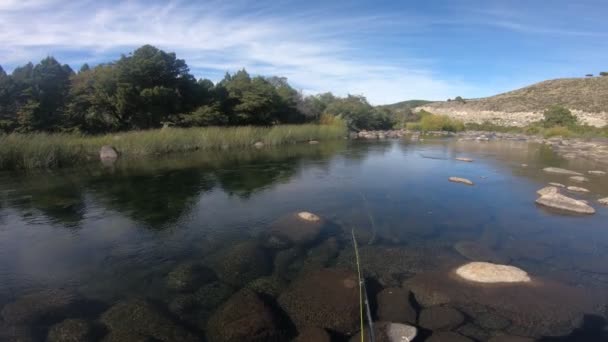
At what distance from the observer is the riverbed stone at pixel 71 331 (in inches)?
147

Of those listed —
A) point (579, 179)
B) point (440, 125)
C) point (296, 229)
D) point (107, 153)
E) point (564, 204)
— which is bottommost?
point (296, 229)

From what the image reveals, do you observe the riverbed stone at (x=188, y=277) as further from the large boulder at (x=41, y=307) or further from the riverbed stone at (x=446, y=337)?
the riverbed stone at (x=446, y=337)

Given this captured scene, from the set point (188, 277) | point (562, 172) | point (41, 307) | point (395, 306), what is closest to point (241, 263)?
point (188, 277)

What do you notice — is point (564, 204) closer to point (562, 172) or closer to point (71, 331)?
point (562, 172)

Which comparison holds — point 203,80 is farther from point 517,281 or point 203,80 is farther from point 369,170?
point 517,281

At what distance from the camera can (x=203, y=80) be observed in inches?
1303

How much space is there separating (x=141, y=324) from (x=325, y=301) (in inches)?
91.1

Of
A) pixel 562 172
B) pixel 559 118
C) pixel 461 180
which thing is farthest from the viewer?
pixel 559 118

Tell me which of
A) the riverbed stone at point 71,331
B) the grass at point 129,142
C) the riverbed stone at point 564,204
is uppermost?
the grass at point 129,142

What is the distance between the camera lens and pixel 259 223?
777 centimetres

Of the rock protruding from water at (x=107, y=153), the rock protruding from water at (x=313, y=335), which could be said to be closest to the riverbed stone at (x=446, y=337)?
the rock protruding from water at (x=313, y=335)

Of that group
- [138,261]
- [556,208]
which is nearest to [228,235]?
[138,261]

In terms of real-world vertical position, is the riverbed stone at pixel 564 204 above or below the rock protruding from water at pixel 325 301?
above

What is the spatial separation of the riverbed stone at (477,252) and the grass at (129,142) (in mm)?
17556
